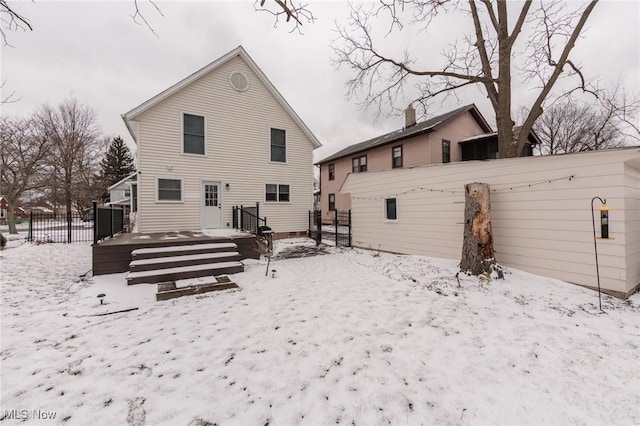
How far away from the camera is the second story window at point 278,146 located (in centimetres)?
1257

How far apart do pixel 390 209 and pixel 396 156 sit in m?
9.63

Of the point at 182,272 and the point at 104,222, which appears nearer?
the point at 182,272

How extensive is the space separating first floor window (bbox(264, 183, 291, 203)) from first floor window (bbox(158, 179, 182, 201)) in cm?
379

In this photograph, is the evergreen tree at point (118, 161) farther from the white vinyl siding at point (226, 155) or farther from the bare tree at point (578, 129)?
the bare tree at point (578, 129)

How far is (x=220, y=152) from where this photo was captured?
11227mm

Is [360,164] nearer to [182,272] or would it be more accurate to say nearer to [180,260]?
[180,260]

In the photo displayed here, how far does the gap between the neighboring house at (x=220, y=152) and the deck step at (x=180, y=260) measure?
14.9 ft

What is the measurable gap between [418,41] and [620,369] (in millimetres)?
11189

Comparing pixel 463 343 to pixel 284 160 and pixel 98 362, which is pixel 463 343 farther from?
pixel 284 160

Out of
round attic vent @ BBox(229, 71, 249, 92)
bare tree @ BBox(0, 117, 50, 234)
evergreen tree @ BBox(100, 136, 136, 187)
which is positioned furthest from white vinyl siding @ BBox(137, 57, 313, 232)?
evergreen tree @ BBox(100, 136, 136, 187)

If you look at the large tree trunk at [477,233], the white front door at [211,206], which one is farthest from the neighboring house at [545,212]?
the white front door at [211,206]

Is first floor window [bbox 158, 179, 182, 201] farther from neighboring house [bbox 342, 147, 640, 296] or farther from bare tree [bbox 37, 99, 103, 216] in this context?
bare tree [bbox 37, 99, 103, 216]

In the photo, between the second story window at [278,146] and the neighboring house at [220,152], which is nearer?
the neighboring house at [220,152]

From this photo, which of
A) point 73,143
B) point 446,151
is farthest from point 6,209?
point 446,151
